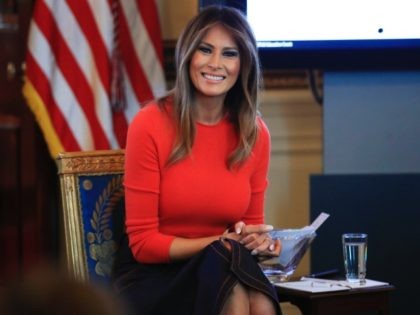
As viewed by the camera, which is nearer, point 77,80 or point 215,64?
point 215,64

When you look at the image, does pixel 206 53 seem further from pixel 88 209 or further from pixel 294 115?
pixel 294 115

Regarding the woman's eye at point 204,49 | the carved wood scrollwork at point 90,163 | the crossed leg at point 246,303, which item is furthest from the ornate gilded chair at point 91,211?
the crossed leg at point 246,303

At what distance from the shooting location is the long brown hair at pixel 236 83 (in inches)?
83.9

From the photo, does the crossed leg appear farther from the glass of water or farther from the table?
the glass of water

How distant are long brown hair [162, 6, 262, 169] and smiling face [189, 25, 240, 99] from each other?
0.01m

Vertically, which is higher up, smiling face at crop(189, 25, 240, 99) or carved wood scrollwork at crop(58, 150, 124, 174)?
smiling face at crop(189, 25, 240, 99)

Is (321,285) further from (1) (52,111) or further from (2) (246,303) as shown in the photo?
(1) (52,111)

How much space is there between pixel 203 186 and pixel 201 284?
11.8 inches

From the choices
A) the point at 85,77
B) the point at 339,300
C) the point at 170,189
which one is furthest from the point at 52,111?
the point at 339,300

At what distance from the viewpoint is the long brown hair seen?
2.13 metres

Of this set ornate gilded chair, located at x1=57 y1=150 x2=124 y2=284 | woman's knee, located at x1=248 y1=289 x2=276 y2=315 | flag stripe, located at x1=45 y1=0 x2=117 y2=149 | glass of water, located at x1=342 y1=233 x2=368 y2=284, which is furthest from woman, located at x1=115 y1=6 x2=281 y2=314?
flag stripe, located at x1=45 y1=0 x2=117 y2=149

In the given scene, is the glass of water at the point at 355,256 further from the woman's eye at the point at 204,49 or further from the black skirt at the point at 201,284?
the woman's eye at the point at 204,49

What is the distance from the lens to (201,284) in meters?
1.84

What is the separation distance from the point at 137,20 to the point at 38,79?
430 mm
